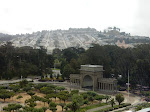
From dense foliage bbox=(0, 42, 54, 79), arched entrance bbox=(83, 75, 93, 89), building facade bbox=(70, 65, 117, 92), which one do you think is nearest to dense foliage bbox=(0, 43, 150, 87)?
dense foliage bbox=(0, 42, 54, 79)

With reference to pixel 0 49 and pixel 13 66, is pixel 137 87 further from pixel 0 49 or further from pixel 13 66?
pixel 0 49

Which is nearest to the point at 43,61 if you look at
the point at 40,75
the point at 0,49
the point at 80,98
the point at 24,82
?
the point at 40,75

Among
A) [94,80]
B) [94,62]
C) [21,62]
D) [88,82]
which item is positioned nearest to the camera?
[94,80]

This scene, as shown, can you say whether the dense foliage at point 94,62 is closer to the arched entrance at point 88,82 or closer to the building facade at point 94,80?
the building facade at point 94,80

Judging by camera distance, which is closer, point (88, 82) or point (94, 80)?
point (94, 80)

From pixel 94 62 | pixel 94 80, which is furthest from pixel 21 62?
pixel 94 80

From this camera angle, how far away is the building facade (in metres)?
43.5

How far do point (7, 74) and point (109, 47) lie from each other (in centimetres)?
3735

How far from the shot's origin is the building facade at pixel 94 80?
43.5 m

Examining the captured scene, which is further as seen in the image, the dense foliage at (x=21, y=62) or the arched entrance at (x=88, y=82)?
the dense foliage at (x=21, y=62)

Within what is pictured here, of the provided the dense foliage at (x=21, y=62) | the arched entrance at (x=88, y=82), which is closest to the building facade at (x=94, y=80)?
the arched entrance at (x=88, y=82)

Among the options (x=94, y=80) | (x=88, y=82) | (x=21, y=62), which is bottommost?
(x=88, y=82)

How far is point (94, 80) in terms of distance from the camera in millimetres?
45125

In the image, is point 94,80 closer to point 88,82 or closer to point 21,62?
point 88,82
